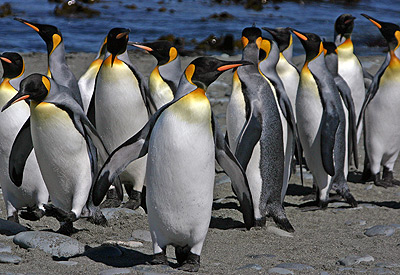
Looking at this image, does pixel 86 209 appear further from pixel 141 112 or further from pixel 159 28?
pixel 159 28

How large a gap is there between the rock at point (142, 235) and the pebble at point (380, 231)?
1.57m

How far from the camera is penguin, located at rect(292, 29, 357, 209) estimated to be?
18.5 feet

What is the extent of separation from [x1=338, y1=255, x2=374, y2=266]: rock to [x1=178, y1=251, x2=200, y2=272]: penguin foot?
0.91 metres

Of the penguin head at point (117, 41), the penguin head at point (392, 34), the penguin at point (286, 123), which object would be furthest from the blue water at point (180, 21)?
the penguin at point (286, 123)

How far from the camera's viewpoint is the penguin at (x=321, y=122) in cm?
564

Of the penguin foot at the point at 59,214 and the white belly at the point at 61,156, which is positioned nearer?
the penguin foot at the point at 59,214

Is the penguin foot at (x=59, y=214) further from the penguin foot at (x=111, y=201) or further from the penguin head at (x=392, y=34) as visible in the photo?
the penguin head at (x=392, y=34)

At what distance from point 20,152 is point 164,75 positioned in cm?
150

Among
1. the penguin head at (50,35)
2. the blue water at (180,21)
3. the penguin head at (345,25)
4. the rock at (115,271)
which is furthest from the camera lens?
the blue water at (180,21)

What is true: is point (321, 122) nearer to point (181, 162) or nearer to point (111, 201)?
point (111, 201)

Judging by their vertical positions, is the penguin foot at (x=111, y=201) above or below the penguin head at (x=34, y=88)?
below

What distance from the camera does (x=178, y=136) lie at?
361cm

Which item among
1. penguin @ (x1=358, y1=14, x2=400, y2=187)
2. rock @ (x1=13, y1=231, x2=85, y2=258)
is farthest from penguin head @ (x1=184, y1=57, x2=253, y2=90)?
penguin @ (x1=358, y1=14, x2=400, y2=187)

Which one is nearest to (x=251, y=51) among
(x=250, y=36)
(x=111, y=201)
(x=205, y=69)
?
(x=250, y=36)
